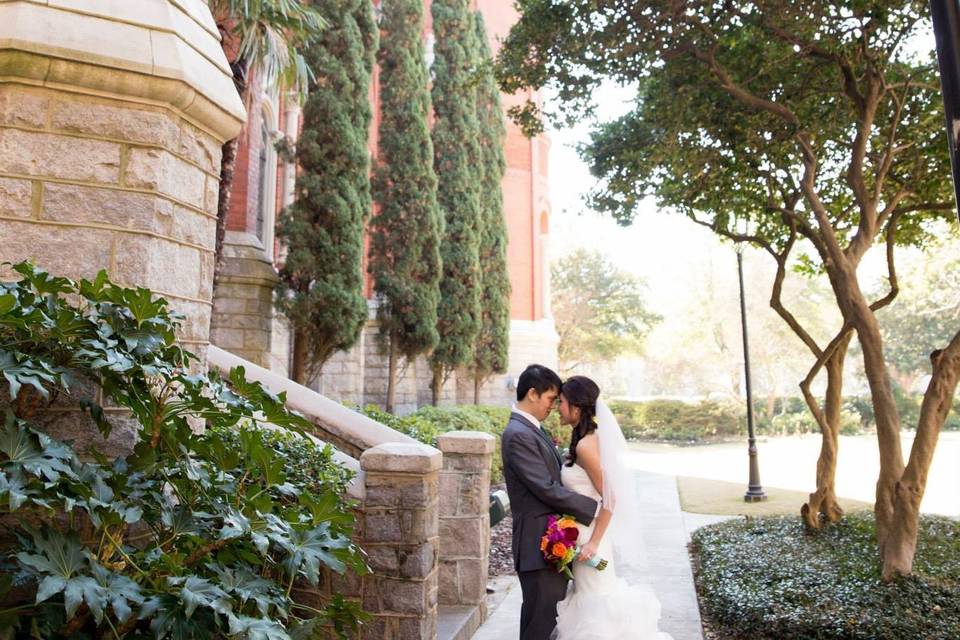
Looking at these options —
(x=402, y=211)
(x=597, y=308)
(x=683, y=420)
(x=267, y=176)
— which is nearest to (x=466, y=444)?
(x=402, y=211)

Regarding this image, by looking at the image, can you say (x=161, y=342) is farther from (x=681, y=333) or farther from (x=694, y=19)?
(x=681, y=333)

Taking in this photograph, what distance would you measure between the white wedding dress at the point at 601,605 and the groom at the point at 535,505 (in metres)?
0.09

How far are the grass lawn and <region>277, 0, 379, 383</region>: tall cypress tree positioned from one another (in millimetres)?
7615

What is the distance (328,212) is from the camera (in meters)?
13.5

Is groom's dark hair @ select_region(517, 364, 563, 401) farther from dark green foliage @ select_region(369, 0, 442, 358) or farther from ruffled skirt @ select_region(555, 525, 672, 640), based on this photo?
dark green foliage @ select_region(369, 0, 442, 358)

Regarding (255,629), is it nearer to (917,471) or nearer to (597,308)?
(917,471)

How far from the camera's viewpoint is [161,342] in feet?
9.75

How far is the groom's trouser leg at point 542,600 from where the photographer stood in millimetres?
4566

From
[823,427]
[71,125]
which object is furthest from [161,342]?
[823,427]

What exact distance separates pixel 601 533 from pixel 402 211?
1330cm

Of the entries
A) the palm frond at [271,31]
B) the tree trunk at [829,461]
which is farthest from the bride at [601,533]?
the palm frond at [271,31]

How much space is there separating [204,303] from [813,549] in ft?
24.5

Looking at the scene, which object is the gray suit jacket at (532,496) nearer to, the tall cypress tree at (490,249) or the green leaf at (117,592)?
the green leaf at (117,592)

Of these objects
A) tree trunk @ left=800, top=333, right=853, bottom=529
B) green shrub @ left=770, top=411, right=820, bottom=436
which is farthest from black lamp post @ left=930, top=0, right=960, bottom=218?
green shrub @ left=770, top=411, right=820, bottom=436
